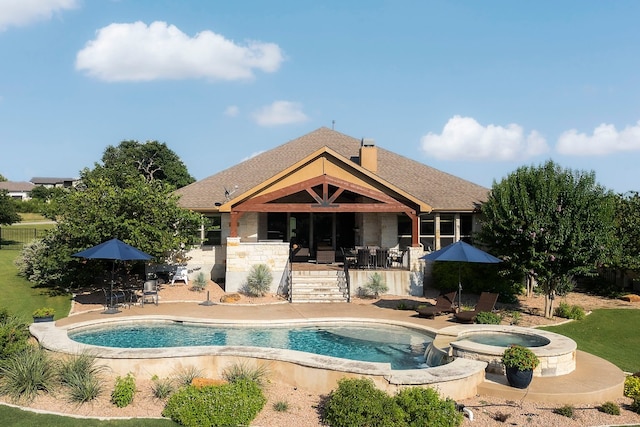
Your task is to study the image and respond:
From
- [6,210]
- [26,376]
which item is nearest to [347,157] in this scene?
[26,376]

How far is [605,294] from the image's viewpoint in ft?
84.3

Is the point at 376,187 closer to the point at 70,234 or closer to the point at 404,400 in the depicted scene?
the point at 70,234

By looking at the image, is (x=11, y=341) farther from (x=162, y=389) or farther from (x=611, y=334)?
(x=611, y=334)

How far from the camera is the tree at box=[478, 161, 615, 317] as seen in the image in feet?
63.8

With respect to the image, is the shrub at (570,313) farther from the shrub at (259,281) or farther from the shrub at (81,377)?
the shrub at (81,377)

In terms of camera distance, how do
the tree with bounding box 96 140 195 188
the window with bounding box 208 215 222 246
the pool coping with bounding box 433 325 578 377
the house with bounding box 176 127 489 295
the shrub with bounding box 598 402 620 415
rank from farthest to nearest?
the tree with bounding box 96 140 195 188 < the window with bounding box 208 215 222 246 < the house with bounding box 176 127 489 295 < the pool coping with bounding box 433 325 578 377 < the shrub with bounding box 598 402 620 415

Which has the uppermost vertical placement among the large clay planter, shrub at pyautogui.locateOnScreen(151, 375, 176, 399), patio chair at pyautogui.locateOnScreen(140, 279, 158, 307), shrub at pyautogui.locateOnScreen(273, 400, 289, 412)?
patio chair at pyautogui.locateOnScreen(140, 279, 158, 307)

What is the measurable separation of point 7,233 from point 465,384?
5120 cm

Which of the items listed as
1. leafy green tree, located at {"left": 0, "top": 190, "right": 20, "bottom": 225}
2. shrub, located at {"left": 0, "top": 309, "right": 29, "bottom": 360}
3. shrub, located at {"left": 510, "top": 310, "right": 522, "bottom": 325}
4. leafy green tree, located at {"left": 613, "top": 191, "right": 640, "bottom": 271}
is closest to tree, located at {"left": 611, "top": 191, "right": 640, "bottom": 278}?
leafy green tree, located at {"left": 613, "top": 191, "right": 640, "bottom": 271}

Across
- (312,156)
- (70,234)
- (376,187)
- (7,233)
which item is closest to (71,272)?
(70,234)

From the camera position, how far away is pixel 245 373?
1207 cm

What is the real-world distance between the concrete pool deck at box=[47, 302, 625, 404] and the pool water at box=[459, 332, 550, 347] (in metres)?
1.15

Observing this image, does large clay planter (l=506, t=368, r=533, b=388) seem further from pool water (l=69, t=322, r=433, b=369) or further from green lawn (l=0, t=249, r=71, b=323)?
green lawn (l=0, t=249, r=71, b=323)

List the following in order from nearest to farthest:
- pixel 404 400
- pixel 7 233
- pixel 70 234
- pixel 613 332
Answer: pixel 404 400, pixel 613 332, pixel 70 234, pixel 7 233
